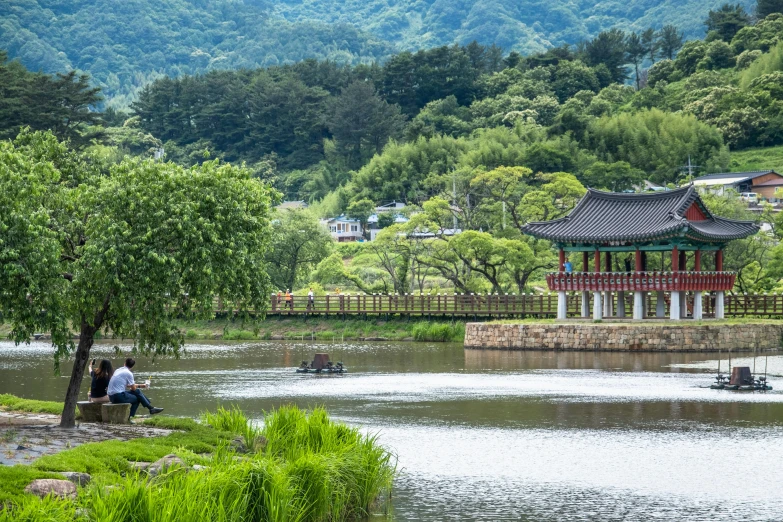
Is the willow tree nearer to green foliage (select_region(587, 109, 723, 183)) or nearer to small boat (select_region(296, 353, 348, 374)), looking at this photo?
small boat (select_region(296, 353, 348, 374))

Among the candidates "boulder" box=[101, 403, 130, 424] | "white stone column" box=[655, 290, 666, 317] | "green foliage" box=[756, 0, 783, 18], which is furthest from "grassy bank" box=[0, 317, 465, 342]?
"green foliage" box=[756, 0, 783, 18]

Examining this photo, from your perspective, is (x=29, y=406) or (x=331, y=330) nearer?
(x=29, y=406)

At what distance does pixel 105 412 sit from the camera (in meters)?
22.3

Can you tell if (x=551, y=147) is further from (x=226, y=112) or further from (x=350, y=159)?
(x=226, y=112)

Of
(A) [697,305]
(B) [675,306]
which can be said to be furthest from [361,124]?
(B) [675,306]

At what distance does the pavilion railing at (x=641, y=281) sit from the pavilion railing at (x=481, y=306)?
91.7 inches

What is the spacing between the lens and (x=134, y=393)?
2291cm

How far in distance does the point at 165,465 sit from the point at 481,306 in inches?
1766

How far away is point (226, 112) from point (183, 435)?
11575 centimetres

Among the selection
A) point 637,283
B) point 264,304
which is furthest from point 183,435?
point 637,283

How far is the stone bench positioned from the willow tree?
88 centimetres

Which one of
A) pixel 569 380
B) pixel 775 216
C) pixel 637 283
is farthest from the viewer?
pixel 775 216

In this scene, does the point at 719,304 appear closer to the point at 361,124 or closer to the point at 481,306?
the point at 481,306

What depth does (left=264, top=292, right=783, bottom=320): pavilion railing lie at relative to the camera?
56.5m
